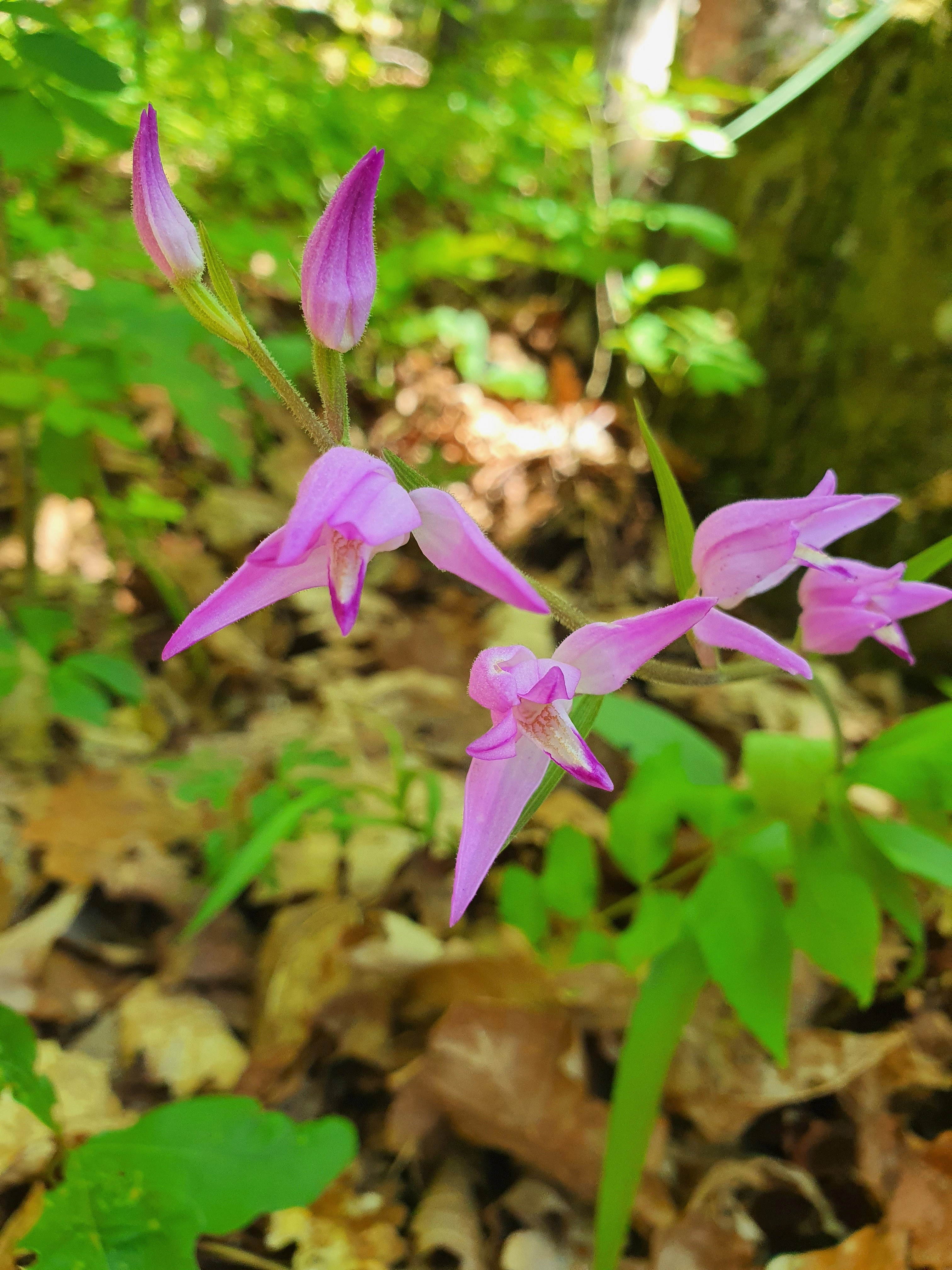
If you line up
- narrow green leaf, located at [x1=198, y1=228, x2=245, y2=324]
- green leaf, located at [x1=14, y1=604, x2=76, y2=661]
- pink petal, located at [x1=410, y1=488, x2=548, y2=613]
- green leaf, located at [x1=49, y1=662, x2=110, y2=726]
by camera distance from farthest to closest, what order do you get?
green leaf, located at [x1=14, y1=604, x2=76, y2=661] < green leaf, located at [x1=49, y1=662, x2=110, y2=726] < narrow green leaf, located at [x1=198, y1=228, x2=245, y2=324] < pink petal, located at [x1=410, y1=488, x2=548, y2=613]

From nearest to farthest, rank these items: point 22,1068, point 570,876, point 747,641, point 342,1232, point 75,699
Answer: point 747,641 → point 22,1068 → point 342,1232 → point 570,876 → point 75,699

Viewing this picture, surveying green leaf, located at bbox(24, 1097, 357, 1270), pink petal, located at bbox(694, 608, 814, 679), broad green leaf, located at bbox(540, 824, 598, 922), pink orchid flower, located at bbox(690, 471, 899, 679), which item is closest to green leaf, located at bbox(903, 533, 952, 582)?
pink orchid flower, located at bbox(690, 471, 899, 679)

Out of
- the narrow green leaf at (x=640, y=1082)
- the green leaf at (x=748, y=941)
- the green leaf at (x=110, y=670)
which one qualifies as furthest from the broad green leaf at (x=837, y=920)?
the green leaf at (x=110, y=670)

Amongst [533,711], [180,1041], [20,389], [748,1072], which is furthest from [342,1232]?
[20,389]

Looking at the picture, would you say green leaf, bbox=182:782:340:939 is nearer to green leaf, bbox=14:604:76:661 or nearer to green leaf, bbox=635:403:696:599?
green leaf, bbox=14:604:76:661

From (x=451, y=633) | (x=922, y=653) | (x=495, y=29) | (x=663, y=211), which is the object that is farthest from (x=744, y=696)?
(x=495, y=29)

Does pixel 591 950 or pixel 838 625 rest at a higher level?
pixel 838 625

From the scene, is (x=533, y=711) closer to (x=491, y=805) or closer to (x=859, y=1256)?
(x=491, y=805)

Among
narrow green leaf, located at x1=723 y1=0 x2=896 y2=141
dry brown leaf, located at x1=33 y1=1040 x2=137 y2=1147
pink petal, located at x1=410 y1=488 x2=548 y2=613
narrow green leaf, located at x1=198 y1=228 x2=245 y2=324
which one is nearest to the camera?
pink petal, located at x1=410 y1=488 x2=548 y2=613
